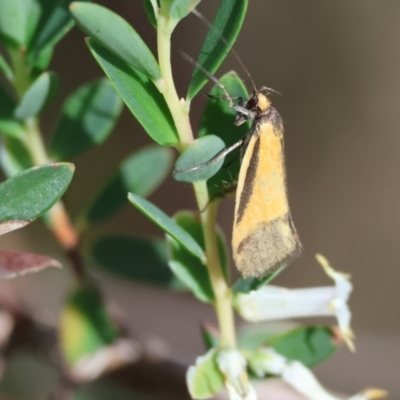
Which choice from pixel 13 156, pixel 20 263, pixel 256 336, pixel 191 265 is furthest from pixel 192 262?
pixel 256 336

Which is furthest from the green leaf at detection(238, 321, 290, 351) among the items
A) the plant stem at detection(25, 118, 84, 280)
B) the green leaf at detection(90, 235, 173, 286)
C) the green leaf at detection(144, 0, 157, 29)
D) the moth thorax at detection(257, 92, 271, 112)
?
the green leaf at detection(144, 0, 157, 29)

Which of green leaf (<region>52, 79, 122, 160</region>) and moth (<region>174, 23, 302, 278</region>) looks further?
green leaf (<region>52, 79, 122, 160</region>)

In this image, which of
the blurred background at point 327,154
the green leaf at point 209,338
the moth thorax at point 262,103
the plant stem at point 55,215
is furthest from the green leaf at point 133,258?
the blurred background at point 327,154

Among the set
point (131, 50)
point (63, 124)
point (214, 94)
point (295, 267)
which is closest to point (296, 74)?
point (295, 267)

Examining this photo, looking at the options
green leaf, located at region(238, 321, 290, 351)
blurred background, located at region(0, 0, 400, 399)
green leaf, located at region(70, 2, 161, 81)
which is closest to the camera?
green leaf, located at region(70, 2, 161, 81)

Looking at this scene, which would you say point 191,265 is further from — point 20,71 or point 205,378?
point 20,71

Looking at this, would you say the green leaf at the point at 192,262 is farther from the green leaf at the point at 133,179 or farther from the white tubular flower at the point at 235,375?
the green leaf at the point at 133,179

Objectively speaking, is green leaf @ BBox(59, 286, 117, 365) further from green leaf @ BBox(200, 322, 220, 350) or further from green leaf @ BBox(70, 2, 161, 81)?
green leaf @ BBox(70, 2, 161, 81)

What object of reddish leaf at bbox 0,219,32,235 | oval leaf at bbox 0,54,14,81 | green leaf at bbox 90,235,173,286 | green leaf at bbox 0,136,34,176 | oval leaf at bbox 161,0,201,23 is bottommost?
green leaf at bbox 90,235,173,286
